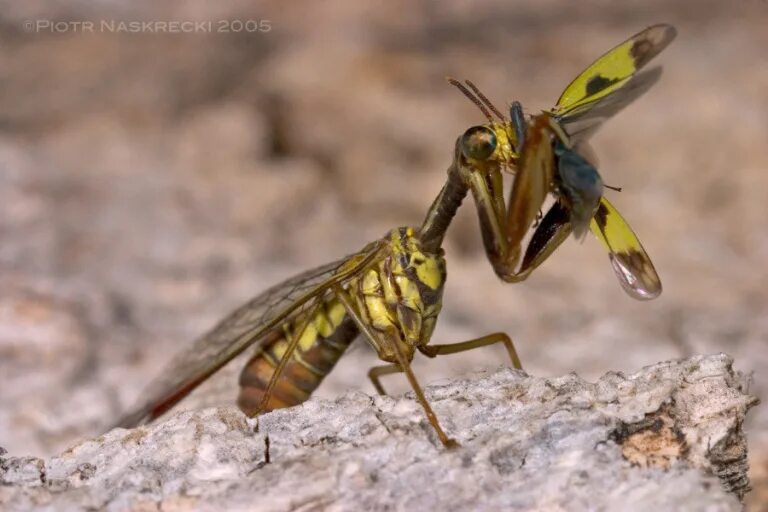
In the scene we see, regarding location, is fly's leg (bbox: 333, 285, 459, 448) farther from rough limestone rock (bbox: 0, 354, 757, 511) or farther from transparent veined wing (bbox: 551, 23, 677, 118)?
transparent veined wing (bbox: 551, 23, 677, 118)

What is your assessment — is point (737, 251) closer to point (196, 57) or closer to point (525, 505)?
point (525, 505)

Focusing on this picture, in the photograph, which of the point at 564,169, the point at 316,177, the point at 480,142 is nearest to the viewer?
the point at 564,169

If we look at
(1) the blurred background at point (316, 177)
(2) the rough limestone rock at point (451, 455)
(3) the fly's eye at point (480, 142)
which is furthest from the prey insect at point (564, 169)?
(1) the blurred background at point (316, 177)

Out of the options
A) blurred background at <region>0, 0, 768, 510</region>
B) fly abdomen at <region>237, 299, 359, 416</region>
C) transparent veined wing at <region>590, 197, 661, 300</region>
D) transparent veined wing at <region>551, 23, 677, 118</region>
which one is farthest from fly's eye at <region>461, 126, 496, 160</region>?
blurred background at <region>0, 0, 768, 510</region>

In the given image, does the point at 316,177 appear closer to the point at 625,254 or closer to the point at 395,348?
the point at 395,348

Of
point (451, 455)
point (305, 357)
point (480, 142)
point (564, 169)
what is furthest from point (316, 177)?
point (451, 455)

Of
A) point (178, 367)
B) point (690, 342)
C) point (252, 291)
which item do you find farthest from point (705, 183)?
point (178, 367)
